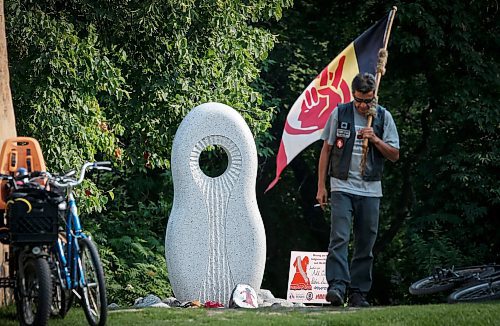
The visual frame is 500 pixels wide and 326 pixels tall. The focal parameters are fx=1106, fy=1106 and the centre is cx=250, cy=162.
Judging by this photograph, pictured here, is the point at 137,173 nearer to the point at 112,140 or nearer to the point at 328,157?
the point at 112,140

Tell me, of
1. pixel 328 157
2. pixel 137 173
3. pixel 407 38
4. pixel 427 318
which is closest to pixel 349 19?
pixel 407 38

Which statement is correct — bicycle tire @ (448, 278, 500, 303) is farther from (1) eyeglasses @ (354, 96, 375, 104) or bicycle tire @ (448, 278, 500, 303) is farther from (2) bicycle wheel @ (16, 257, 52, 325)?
(2) bicycle wheel @ (16, 257, 52, 325)

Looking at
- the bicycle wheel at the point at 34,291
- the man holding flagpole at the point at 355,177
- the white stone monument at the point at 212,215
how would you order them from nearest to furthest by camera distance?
1. the bicycle wheel at the point at 34,291
2. the man holding flagpole at the point at 355,177
3. the white stone monument at the point at 212,215

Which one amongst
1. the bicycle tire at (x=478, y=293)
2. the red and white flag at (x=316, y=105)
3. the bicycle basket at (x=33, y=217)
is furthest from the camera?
the red and white flag at (x=316, y=105)

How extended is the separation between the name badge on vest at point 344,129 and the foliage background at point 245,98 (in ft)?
20.2

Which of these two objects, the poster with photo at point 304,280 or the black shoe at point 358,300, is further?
the poster with photo at point 304,280

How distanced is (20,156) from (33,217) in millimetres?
1385

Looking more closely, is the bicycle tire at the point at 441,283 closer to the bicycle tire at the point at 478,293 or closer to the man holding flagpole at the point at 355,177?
the bicycle tire at the point at 478,293

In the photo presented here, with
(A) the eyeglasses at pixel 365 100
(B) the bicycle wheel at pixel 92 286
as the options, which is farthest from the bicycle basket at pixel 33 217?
(A) the eyeglasses at pixel 365 100

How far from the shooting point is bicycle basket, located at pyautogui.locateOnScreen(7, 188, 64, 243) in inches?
284

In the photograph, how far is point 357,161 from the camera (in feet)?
28.1

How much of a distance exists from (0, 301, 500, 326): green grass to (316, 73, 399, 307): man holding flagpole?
38cm

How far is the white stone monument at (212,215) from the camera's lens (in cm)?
1082

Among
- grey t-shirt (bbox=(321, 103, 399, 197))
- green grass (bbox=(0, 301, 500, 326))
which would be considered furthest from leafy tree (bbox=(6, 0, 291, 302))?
grey t-shirt (bbox=(321, 103, 399, 197))
